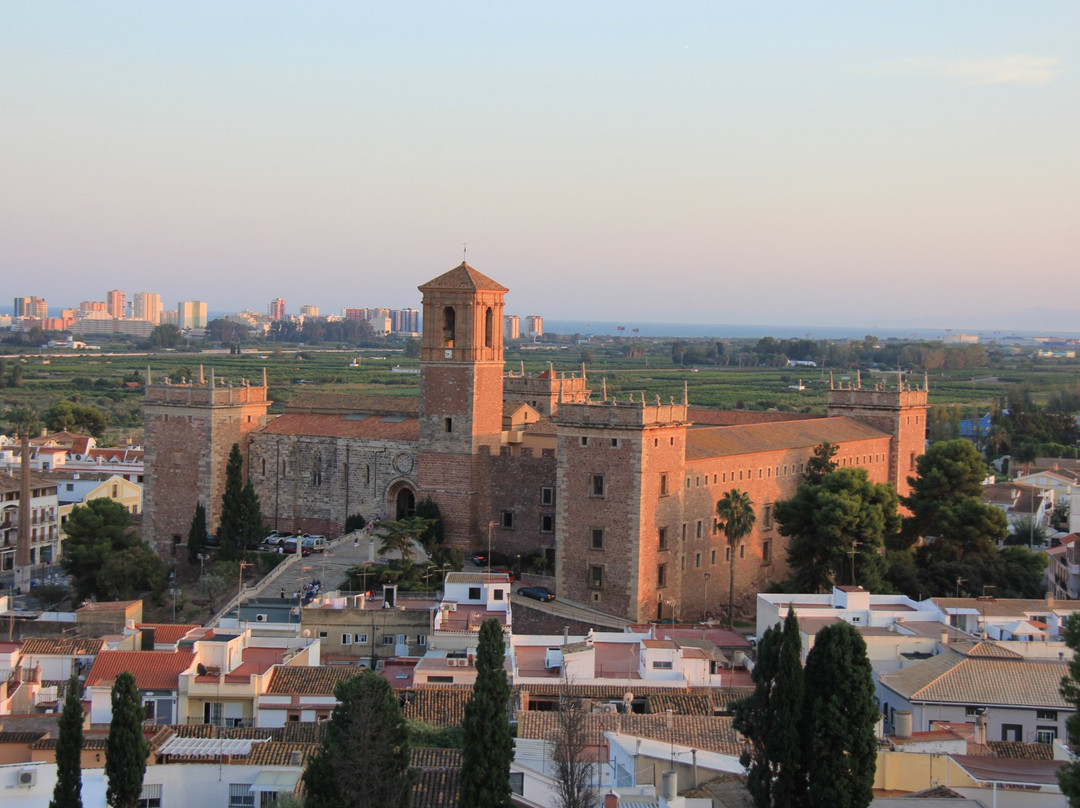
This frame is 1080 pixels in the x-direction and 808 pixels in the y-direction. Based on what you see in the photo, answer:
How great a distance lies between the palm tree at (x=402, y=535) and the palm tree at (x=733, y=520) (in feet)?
27.6

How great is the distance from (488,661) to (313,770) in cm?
317

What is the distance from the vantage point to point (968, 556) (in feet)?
145

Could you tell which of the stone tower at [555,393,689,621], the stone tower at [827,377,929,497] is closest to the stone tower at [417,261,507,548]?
the stone tower at [555,393,689,621]

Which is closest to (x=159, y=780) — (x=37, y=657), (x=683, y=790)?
(x=683, y=790)

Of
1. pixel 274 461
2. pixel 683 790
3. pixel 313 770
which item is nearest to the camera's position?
pixel 313 770

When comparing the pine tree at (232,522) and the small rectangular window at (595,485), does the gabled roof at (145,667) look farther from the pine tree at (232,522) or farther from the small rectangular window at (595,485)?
the pine tree at (232,522)

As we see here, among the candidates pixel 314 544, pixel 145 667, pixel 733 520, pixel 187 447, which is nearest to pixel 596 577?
pixel 733 520

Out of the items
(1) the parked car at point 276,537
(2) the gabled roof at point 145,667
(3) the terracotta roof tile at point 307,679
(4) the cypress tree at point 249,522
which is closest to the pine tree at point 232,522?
(4) the cypress tree at point 249,522

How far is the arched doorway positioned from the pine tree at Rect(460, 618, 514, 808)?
25140mm

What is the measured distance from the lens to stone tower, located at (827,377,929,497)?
174 ft

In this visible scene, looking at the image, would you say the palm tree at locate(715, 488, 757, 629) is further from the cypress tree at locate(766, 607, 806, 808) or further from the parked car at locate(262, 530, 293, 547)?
the cypress tree at locate(766, 607, 806, 808)

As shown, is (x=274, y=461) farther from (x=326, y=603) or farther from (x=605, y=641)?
(x=605, y=641)

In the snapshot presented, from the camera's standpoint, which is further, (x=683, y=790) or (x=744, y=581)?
(x=744, y=581)

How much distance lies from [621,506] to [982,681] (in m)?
12.8
